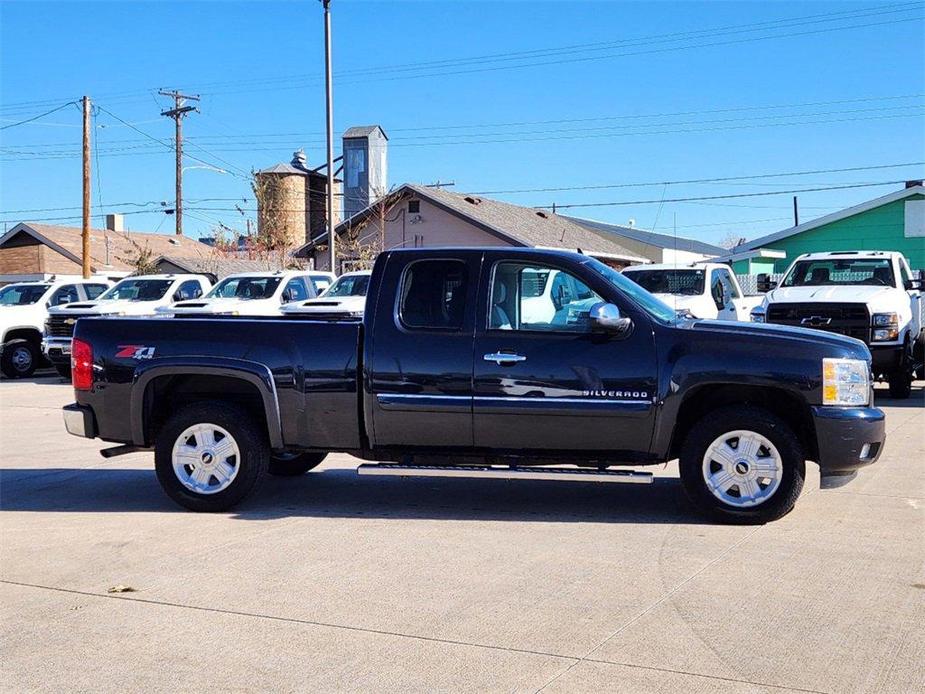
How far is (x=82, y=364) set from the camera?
836 centimetres

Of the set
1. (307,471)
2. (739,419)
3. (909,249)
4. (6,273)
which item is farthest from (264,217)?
(739,419)

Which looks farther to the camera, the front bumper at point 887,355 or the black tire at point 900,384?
the black tire at point 900,384

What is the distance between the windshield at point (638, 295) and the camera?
7.72m

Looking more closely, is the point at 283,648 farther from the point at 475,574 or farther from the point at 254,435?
the point at 254,435

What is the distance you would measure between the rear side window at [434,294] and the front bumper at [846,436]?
256 centimetres

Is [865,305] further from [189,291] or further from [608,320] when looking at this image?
[189,291]

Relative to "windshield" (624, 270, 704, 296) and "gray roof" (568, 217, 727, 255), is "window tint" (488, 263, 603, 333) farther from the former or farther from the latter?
"gray roof" (568, 217, 727, 255)

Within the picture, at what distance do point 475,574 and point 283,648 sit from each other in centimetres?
150

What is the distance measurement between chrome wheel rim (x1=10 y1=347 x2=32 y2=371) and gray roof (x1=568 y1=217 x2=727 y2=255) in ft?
107

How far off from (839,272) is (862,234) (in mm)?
19118

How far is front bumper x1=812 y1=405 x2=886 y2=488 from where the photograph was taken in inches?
287

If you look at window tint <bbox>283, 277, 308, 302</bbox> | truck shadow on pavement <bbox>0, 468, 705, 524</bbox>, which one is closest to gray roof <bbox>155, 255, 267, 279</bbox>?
window tint <bbox>283, 277, 308, 302</bbox>

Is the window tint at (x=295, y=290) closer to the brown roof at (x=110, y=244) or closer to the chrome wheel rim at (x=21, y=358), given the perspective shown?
the chrome wheel rim at (x=21, y=358)

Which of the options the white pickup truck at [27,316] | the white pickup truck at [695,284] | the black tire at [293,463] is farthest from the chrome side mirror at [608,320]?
the white pickup truck at [27,316]
